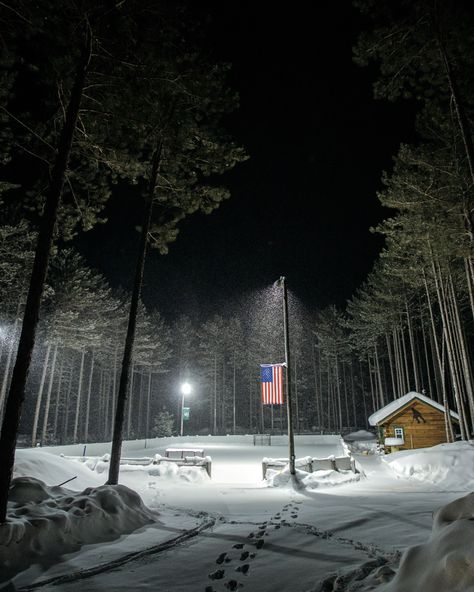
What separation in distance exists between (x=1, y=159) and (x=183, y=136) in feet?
16.1

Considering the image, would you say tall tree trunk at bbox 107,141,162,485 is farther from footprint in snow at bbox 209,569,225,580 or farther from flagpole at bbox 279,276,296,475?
flagpole at bbox 279,276,296,475

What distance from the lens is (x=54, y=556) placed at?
5.47 metres

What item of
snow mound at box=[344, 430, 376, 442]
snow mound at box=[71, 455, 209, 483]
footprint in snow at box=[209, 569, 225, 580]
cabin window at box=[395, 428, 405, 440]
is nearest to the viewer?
footprint in snow at box=[209, 569, 225, 580]

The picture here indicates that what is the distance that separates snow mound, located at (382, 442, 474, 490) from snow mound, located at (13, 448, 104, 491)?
1208 cm

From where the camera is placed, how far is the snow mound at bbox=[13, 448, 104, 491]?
10.2 m

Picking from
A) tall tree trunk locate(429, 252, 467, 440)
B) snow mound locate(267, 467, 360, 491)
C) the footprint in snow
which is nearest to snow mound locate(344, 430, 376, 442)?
tall tree trunk locate(429, 252, 467, 440)

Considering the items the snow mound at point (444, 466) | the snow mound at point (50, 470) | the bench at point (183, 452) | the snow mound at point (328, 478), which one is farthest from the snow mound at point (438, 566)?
the bench at point (183, 452)

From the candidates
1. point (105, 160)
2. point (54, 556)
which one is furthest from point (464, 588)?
point (105, 160)

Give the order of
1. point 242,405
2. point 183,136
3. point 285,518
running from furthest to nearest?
1. point 242,405
2. point 183,136
3. point 285,518

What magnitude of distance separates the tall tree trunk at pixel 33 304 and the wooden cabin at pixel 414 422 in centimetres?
2400

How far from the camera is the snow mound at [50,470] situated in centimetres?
1023

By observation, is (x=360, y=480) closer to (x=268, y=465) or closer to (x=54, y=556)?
(x=268, y=465)

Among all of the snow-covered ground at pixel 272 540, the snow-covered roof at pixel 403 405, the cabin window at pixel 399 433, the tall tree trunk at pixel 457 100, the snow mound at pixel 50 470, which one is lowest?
the snow-covered ground at pixel 272 540

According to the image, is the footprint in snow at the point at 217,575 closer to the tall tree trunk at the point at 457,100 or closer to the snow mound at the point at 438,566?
the snow mound at the point at 438,566
